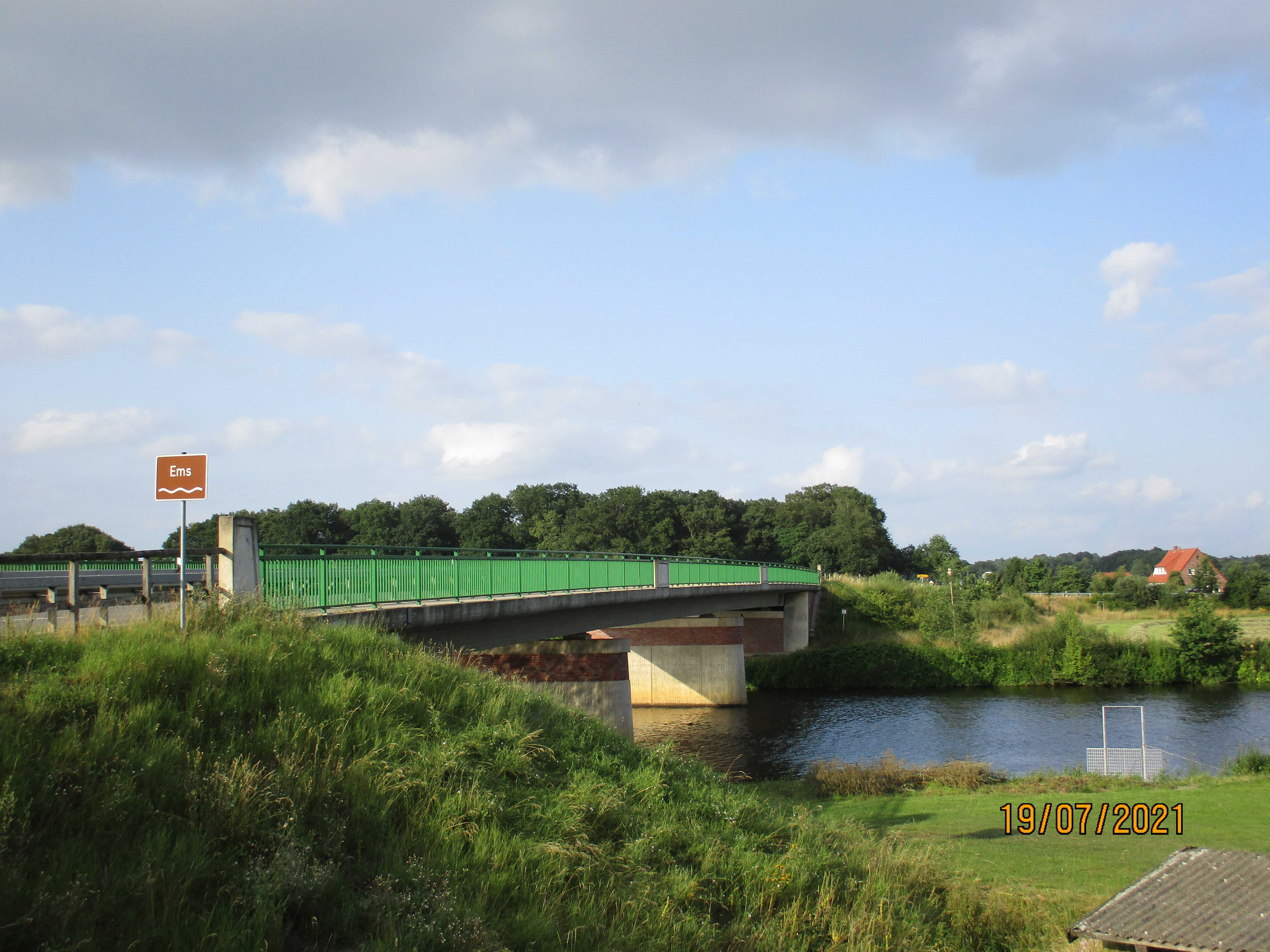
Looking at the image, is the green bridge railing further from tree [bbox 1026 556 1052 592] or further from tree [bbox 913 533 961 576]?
tree [bbox 1026 556 1052 592]

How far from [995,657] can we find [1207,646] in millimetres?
9288

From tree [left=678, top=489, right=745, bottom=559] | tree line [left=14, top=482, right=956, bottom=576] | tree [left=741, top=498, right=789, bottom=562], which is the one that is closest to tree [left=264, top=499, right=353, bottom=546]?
tree line [left=14, top=482, right=956, bottom=576]

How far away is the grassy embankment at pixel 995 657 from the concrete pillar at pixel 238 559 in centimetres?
3789

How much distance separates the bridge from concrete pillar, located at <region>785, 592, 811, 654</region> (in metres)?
2.28

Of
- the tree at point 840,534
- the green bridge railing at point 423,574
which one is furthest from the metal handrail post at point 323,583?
the tree at point 840,534

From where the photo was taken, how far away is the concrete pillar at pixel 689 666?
40.7 m

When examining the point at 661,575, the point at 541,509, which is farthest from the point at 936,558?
the point at 661,575

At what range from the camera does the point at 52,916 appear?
4.68 meters

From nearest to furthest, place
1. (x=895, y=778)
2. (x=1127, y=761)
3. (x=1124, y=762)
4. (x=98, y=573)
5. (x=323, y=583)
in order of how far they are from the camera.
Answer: (x=323, y=583), (x=895, y=778), (x=1124, y=762), (x=1127, y=761), (x=98, y=573)

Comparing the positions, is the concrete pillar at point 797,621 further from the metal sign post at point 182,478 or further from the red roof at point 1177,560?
the red roof at point 1177,560

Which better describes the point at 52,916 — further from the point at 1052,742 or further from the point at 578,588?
the point at 1052,742

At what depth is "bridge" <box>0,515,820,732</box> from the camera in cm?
1213

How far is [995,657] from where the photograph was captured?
147 ft

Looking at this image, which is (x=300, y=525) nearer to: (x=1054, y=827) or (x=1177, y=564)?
(x=1054, y=827)
